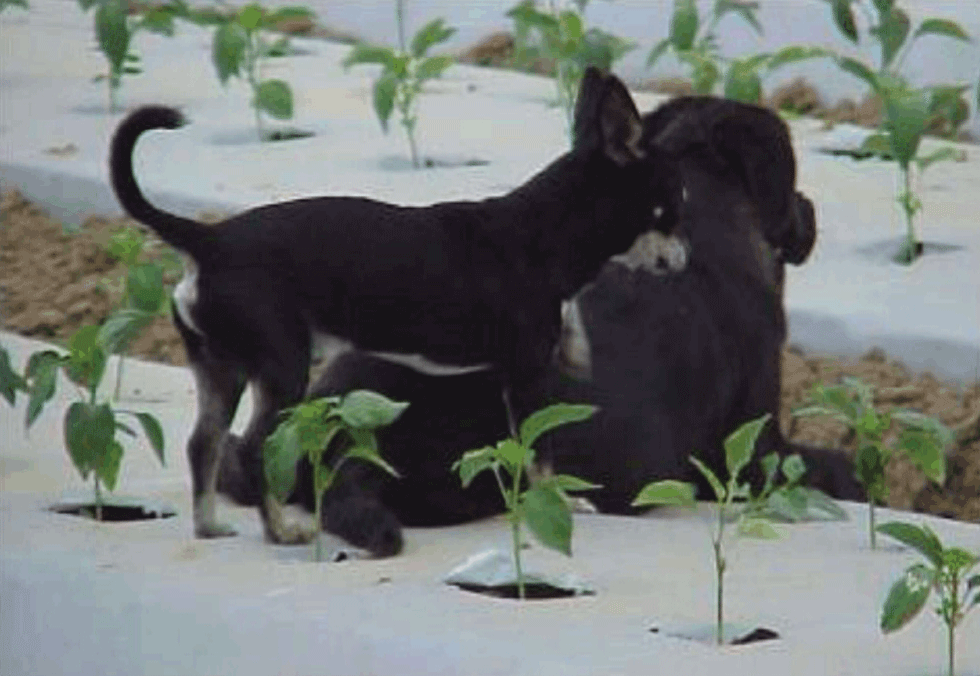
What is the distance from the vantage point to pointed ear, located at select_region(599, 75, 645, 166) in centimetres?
669

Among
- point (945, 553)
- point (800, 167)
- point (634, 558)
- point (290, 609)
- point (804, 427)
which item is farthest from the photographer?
point (800, 167)

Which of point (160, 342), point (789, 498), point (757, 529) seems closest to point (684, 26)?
point (160, 342)

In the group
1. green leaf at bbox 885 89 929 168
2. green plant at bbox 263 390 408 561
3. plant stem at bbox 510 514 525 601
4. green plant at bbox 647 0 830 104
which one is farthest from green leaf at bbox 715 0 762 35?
plant stem at bbox 510 514 525 601

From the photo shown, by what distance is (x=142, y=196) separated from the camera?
651cm

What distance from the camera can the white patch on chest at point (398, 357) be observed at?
652cm

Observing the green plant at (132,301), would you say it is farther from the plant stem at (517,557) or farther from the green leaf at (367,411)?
the plant stem at (517,557)

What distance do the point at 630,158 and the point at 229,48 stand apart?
2.89 meters

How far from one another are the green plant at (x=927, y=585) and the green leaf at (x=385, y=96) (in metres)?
3.74

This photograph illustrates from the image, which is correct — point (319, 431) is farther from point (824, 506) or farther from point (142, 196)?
point (824, 506)

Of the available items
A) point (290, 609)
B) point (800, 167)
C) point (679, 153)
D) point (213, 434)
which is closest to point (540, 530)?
point (290, 609)

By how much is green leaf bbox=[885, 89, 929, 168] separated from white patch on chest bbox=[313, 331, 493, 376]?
188 cm

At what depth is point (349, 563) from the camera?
6395mm

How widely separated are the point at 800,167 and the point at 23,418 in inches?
92.5

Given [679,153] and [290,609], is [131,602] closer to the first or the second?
[290,609]
